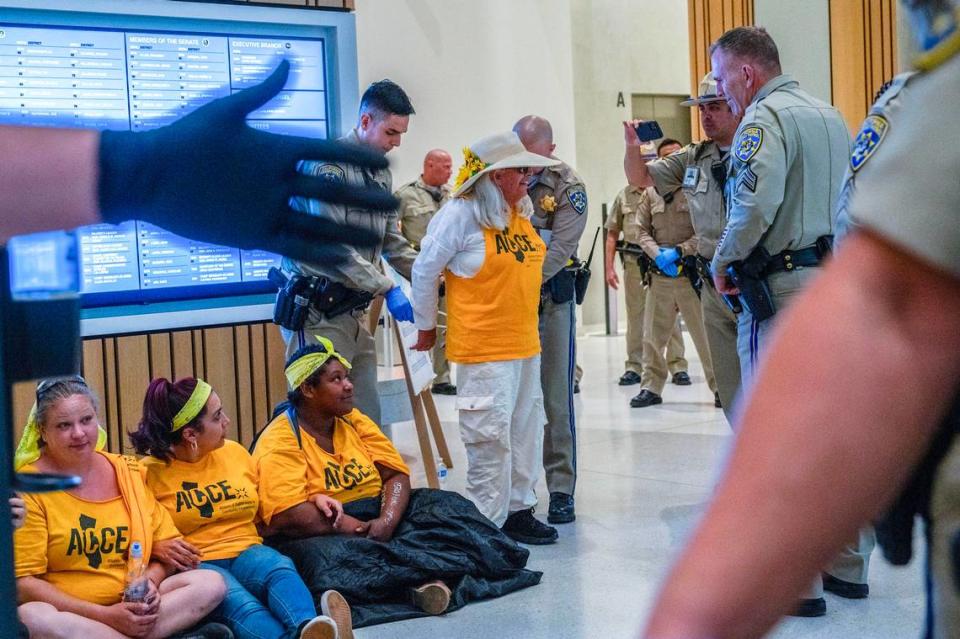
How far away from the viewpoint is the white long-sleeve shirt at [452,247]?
161 inches

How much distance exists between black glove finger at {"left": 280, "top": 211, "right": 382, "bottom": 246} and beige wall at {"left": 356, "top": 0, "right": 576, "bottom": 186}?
7.72 m

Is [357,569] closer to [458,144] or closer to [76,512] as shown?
[76,512]

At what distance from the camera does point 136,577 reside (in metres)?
3.07

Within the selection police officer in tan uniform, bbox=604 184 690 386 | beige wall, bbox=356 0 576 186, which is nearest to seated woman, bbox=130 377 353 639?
police officer in tan uniform, bbox=604 184 690 386

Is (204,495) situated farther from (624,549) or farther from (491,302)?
(624,549)

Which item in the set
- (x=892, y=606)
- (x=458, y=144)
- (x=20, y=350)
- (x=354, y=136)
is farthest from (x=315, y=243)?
(x=458, y=144)

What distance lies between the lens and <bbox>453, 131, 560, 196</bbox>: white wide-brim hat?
4.12 m

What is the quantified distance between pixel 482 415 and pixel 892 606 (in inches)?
61.5

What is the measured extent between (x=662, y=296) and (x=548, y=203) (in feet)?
9.44

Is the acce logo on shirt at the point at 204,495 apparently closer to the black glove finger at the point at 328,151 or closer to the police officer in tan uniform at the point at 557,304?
the police officer in tan uniform at the point at 557,304

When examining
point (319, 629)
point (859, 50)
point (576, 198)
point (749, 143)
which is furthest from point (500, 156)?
point (859, 50)

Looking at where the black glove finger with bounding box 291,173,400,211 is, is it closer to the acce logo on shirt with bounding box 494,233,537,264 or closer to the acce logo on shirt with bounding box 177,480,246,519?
the acce logo on shirt with bounding box 177,480,246,519

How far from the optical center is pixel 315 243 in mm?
1060

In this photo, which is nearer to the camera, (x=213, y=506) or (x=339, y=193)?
(x=339, y=193)
